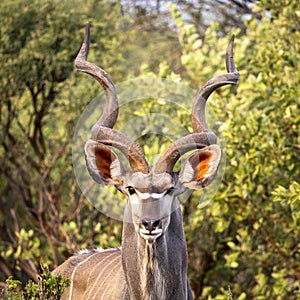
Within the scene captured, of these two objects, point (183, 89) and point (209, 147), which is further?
point (183, 89)

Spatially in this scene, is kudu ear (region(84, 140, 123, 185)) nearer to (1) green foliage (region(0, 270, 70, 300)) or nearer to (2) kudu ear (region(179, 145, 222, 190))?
(2) kudu ear (region(179, 145, 222, 190))

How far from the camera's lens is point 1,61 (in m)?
7.81

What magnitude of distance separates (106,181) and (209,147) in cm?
46

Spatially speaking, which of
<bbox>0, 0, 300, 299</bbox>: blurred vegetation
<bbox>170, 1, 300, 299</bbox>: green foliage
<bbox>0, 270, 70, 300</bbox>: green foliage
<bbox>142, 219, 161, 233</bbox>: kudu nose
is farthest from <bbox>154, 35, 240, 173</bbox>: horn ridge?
<bbox>170, 1, 300, 299</bbox>: green foliage

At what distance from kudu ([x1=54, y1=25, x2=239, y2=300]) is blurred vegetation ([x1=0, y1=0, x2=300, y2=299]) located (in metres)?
1.29

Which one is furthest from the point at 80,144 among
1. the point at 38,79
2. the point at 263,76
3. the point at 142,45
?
the point at 142,45

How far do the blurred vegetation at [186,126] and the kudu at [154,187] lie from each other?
1.29 metres

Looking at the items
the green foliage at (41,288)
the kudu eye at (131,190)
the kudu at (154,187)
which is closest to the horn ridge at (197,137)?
the kudu at (154,187)

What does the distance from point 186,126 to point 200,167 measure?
229 centimetres

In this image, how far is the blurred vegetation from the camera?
582 centimetres

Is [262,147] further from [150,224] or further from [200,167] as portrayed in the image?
[150,224]

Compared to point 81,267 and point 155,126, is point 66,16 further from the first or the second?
point 81,267

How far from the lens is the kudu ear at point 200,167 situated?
3639mm

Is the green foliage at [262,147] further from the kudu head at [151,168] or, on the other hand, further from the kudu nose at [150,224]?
the kudu nose at [150,224]
